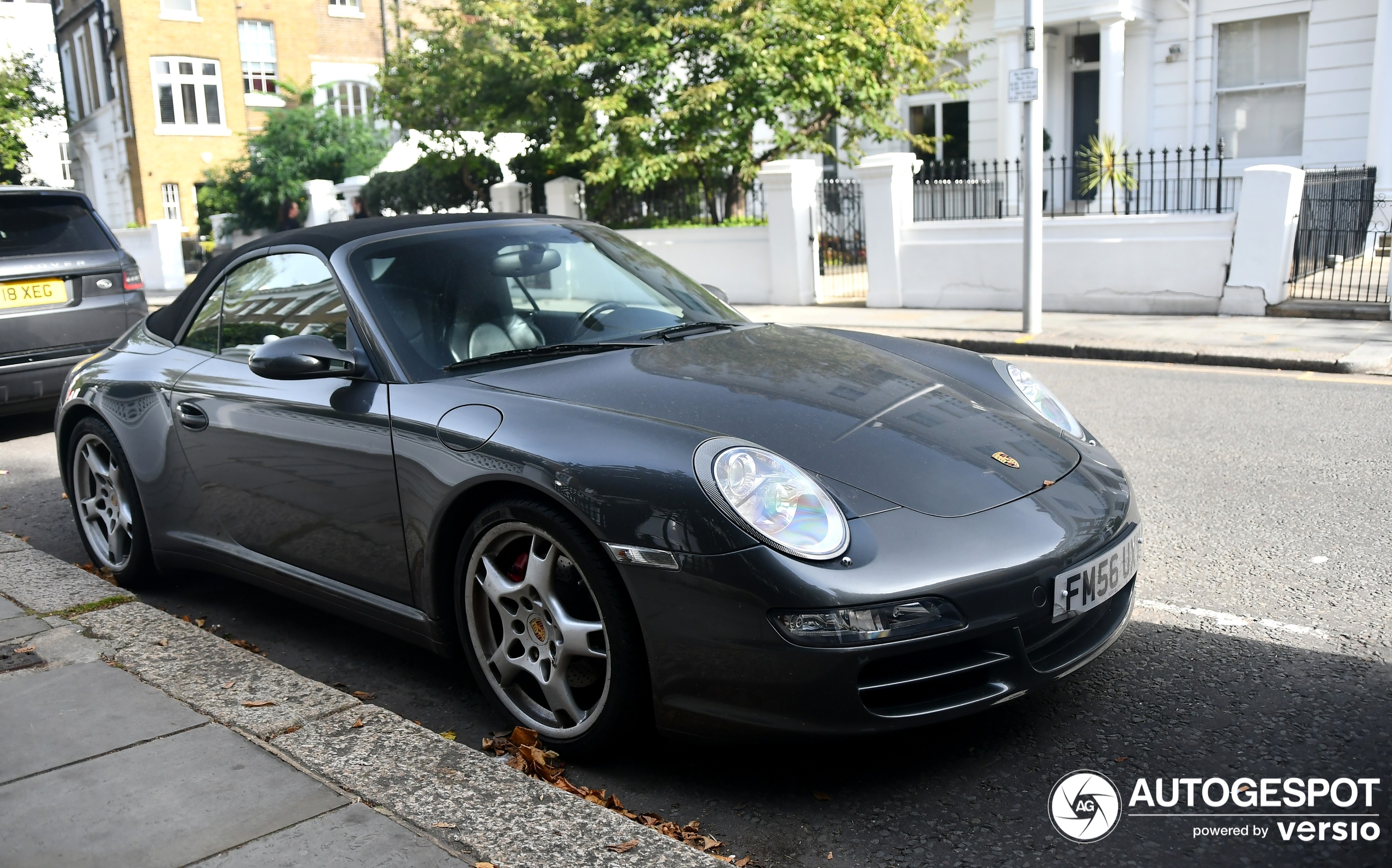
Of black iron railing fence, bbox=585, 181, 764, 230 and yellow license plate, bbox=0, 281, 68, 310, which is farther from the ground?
black iron railing fence, bbox=585, 181, 764, 230

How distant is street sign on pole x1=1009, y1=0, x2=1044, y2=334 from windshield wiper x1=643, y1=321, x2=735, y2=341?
7.58 metres

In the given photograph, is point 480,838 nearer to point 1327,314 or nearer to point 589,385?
Answer: point 589,385

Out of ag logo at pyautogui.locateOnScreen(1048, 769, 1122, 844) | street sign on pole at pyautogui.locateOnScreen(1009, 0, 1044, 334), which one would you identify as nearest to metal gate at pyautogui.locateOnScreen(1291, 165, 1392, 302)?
street sign on pole at pyautogui.locateOnScreen(1009, 0, 1044, 334)

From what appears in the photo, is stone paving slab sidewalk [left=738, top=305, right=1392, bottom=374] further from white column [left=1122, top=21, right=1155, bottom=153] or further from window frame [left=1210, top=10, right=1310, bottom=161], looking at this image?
window frame [left=1210, top=10, right=1310, bottom=161]

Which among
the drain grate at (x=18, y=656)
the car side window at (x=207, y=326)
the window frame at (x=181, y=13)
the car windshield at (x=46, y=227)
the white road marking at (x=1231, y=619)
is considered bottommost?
the white road marking at (x=1231, y=619)

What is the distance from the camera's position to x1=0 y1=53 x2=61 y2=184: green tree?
29312mm

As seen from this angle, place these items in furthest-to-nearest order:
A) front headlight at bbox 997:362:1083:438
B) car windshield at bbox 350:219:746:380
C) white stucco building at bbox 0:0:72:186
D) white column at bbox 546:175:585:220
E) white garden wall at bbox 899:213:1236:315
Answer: white stucco building at bbox 0:0:72:186, white column at bbox 546:175:585:220, white garden wall at bbox 899:213:1236:315, front headlight at bbox 997:362:1083:438, car windshield at bbox 350:219:746:380

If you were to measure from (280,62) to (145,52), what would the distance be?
13.7 ft

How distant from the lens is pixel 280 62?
3962cm

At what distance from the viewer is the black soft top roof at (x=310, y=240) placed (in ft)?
13.4

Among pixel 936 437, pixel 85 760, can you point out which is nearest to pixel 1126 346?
pixel 936 437

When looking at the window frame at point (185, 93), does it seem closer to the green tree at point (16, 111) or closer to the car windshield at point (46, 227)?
the green tree at point (16, 111)

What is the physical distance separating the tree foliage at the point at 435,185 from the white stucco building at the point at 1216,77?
8.42 metres

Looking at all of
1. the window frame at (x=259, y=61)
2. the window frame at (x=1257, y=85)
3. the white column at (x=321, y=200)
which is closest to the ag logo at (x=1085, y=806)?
the window frame at (x=1257, y=85)
